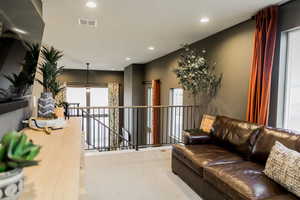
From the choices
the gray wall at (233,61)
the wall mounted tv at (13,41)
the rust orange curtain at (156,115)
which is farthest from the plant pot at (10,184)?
the rust orange curtain at (156,115)

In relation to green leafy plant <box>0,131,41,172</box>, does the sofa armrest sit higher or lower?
lower

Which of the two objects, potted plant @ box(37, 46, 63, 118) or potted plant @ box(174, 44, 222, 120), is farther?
potted plant @ box(174, 44, 222, 120)

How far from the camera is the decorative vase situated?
1.90 metres

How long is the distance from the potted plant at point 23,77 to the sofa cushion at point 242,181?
1.92m

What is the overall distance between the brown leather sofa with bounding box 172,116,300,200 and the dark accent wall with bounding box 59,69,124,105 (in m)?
6.71

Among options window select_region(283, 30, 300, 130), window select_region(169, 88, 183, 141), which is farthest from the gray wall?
window select_region(169, 88, 183, 141)

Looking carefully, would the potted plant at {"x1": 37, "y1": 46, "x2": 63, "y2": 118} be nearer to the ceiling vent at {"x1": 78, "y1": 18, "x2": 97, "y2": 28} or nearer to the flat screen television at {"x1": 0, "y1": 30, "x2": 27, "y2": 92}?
the flat screen television at {"x1": 0, "y1": 30, "x2": 27, "y2": 92}

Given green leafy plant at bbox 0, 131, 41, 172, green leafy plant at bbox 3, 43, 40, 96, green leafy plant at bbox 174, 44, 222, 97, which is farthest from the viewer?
green leafy plant at bbox 174, 44, 222, 97

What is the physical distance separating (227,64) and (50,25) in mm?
3113

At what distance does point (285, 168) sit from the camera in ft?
5.47

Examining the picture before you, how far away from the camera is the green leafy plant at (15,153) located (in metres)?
0.61

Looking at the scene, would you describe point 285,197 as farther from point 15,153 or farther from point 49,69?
point 49,69

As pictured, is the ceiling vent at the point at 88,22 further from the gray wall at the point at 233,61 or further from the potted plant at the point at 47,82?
the gray wall at the point at 233,61

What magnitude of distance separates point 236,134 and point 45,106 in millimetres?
2341
